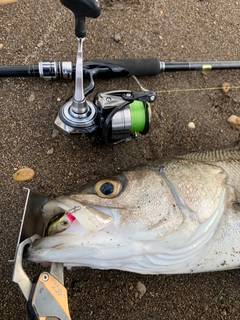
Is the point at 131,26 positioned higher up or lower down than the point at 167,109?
higher up

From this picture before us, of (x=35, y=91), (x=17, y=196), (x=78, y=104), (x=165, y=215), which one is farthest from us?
(x=35, y=91)

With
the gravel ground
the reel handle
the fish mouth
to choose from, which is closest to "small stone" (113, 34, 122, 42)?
the gravel ground

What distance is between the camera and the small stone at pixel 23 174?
257cm

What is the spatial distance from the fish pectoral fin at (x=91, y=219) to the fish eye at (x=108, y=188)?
158mm

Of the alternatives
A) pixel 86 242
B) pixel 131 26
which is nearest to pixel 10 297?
pixel 86 242

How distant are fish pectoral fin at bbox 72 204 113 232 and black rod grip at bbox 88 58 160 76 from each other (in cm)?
121

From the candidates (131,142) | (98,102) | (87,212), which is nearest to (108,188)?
(87,212)

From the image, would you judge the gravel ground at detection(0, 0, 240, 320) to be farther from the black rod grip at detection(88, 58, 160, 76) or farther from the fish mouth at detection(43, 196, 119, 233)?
the fish mouth at detection(43, 196, 119, 233)

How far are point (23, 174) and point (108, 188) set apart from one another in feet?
2.74

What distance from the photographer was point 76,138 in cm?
269

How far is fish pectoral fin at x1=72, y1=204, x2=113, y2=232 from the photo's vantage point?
72.7 inches

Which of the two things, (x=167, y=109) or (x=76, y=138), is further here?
(x=167, y=109)

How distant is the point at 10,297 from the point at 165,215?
3.96 feet

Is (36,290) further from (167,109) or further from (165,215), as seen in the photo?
(167,109)
